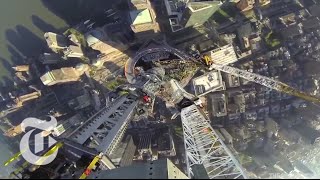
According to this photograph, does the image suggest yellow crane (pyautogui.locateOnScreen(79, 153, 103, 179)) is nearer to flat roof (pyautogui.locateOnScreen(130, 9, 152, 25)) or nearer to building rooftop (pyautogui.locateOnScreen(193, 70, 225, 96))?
building rooftop (pyautogui.locateOnScreen(193, 70, 225, 96))

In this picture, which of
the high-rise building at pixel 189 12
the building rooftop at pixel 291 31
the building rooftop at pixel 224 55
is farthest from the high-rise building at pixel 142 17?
the building rooftop at pixel 291 31

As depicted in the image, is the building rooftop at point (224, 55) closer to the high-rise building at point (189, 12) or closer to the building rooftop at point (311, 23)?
the high-rise building at point (189, 12)

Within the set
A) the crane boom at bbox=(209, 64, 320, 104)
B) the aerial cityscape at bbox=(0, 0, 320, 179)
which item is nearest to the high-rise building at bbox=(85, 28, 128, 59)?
the aerial cityscape at bbox=(0, 0, 320, 179)

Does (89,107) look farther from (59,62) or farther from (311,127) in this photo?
(311,127)

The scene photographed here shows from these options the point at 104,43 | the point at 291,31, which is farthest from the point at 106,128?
the point at 291,31

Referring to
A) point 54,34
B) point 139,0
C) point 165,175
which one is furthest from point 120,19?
point 165,175

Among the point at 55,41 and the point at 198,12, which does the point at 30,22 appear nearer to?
the point at 55,41

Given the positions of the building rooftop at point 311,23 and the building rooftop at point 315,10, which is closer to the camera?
the building rooftop at point 311,23
